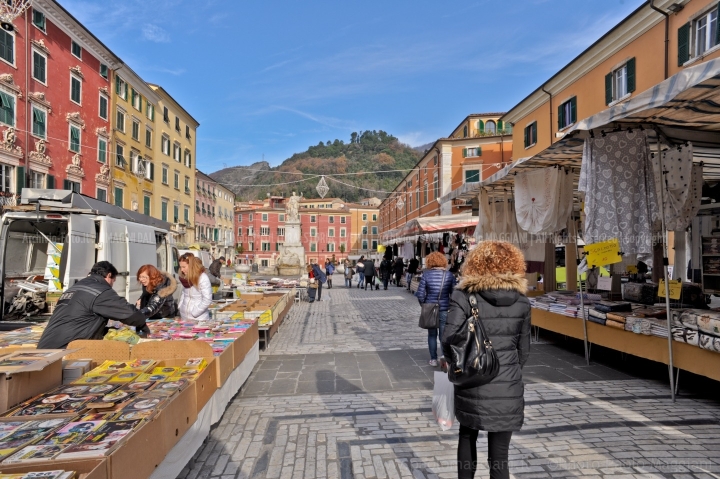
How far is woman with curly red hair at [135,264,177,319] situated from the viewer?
223 inches

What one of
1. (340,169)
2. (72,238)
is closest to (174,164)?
(340,169)

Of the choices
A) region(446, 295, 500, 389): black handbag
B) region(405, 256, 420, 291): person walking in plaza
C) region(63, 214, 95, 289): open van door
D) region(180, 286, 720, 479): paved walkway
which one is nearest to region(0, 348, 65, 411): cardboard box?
region(180, 286, 720, 479): paved walkway

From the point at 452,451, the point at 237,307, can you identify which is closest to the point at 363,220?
the point at 237,307

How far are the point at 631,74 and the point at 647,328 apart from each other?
553 inches

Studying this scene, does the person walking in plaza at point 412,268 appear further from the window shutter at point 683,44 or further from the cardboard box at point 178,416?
the cardboard box at point 178,416

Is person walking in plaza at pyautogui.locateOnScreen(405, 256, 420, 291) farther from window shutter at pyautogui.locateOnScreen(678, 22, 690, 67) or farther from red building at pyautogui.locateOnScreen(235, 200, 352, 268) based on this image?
red building at pyautogui.locateOnScreen(235, 200, 352, 268)

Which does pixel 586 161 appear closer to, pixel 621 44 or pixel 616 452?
pixel 616 452

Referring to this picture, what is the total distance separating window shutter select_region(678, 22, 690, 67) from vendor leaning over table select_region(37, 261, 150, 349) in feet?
54.4

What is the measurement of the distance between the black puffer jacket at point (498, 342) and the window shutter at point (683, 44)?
15125mm

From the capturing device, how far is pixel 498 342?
262 centimetres

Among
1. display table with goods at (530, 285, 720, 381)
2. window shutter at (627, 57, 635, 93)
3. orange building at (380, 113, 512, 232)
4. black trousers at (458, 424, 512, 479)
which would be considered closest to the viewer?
black trousers at (458, 424, 512, 479)

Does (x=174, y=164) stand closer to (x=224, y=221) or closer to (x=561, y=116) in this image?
(x=224, y=221)

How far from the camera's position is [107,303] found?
4.12 metres

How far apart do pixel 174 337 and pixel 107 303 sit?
1.09 metres
